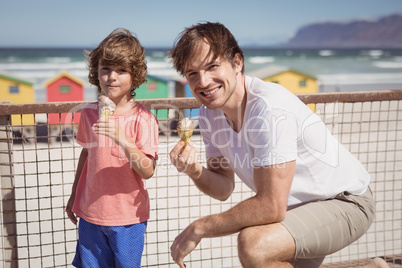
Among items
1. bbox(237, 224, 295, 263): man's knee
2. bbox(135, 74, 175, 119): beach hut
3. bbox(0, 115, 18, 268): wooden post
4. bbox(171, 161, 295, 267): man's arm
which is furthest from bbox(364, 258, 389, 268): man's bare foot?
bbox(135, 74, 175, 119): beach hut

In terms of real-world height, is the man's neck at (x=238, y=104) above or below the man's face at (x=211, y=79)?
below

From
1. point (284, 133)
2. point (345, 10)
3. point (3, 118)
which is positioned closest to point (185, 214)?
point (3, 118)

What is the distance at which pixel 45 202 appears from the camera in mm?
4582

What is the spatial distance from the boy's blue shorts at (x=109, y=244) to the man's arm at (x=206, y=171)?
37cm

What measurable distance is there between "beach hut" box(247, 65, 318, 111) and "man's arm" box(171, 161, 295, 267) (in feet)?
26.8

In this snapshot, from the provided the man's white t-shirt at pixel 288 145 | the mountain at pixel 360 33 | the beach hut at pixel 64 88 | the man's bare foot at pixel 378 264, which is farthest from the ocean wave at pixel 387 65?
the mountain at pixel 360 33

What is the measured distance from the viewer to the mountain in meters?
99.7

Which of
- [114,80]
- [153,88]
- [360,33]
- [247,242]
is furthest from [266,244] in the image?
[360,33]

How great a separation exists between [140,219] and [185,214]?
2237 mm

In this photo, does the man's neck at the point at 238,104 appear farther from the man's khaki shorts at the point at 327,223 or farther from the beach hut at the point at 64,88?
the beach hut at the point at 64,88

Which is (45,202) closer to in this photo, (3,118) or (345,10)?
(3,118)

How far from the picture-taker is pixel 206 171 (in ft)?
7.69

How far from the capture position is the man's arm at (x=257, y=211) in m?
1.84

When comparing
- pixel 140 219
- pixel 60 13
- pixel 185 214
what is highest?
pixel 60 13
